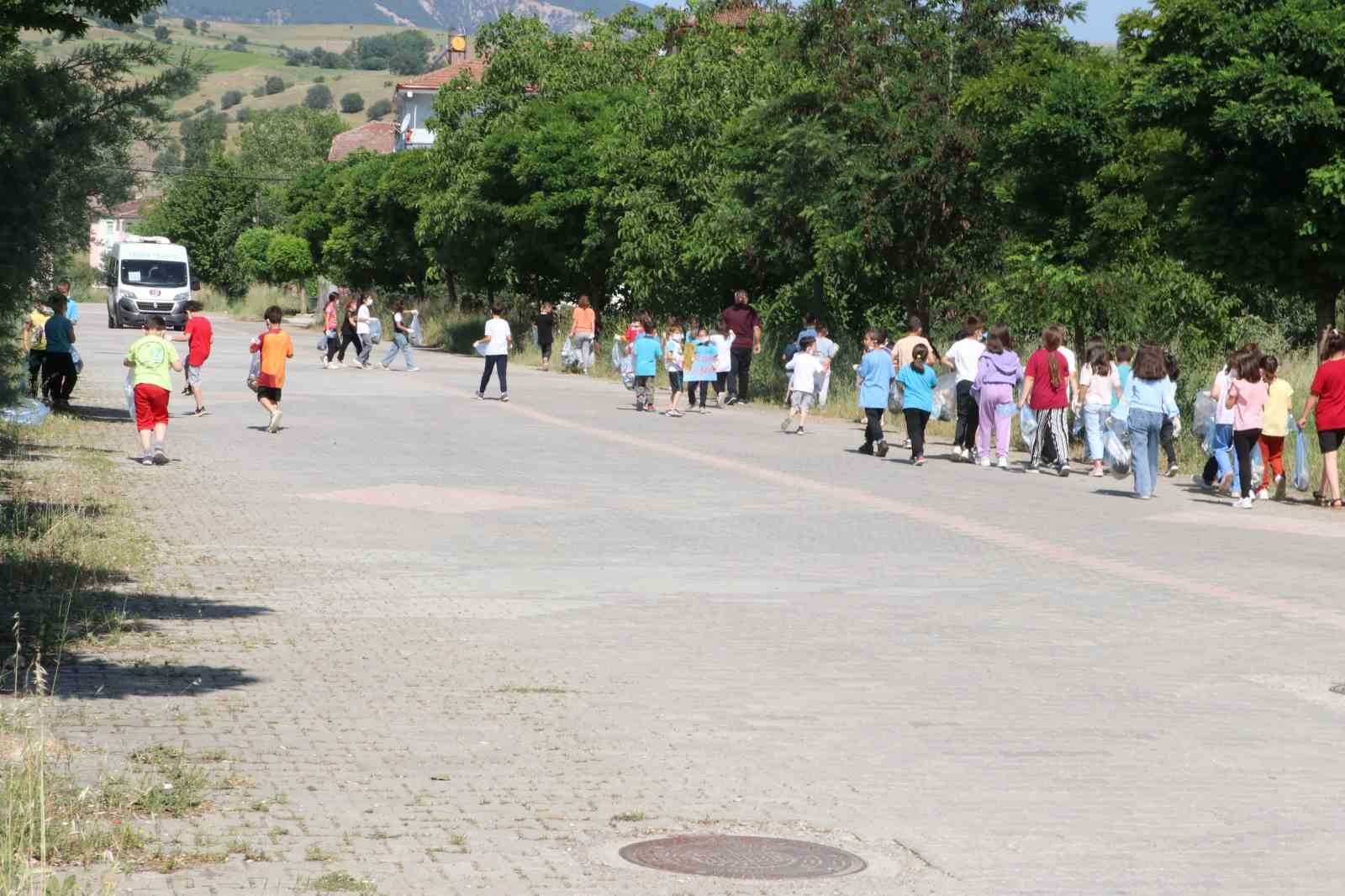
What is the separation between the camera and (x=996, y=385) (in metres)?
21.8

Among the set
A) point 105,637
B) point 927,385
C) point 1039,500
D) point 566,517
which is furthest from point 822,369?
point 105,637

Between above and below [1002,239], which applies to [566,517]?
below

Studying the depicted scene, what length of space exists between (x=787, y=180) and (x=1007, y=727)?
24.3 m

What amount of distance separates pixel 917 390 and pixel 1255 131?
4.69 metres

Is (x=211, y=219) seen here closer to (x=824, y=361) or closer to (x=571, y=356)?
(x=571, y=356)

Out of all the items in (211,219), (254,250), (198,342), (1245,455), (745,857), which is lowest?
(745,857)

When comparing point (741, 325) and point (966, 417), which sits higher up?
point (741, 325)

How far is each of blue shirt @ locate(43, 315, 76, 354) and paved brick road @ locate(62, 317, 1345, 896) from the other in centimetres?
662

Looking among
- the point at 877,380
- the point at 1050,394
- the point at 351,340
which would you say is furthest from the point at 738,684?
the point at 351,340

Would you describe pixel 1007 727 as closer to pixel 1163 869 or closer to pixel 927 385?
pixel 1163 869

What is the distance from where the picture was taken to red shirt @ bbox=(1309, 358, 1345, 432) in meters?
18.2

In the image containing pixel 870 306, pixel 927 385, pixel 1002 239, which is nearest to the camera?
pixel 927 385

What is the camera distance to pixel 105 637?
9.55 m

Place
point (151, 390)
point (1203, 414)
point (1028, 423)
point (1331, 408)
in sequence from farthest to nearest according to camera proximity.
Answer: point (1028, 423) → point (1203, 414) → point (151, 390) → point (1331, 408)
